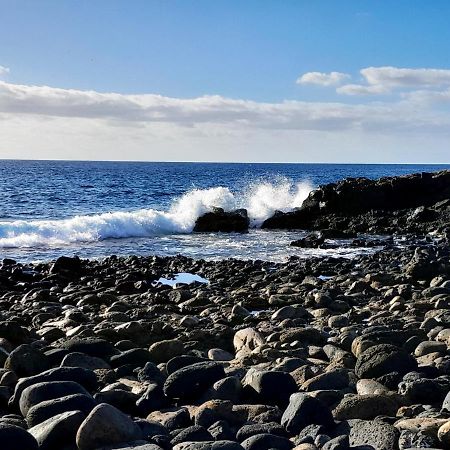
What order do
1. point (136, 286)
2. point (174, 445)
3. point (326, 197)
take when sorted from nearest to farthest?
point (174, 445)
point (136, 286)
point (326, 197)

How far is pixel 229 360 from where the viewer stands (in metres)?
6.71

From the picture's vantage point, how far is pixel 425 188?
3081cm

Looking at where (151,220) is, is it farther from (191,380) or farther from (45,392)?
(45,392)

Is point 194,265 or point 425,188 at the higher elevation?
point 425,188

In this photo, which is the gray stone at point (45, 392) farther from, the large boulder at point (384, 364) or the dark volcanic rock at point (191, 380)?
the large boulder at point (384, 364)

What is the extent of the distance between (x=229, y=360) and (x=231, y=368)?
2.05 feet

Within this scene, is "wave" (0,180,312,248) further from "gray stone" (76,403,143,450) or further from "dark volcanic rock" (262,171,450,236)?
"gray stone" (76,403,143,450)

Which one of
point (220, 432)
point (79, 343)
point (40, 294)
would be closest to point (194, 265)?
point (40, 294)

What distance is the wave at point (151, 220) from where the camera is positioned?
2258 cm

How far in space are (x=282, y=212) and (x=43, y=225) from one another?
10977mm

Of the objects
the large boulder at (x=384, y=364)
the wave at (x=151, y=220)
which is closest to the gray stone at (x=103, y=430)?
the large boulder at (x=384, y=364)

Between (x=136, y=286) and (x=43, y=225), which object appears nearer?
(x=136, y=286)

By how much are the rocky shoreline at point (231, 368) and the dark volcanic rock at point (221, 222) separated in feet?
48.4

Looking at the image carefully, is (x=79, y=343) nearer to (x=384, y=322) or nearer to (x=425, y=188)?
(x=384, y=322)
